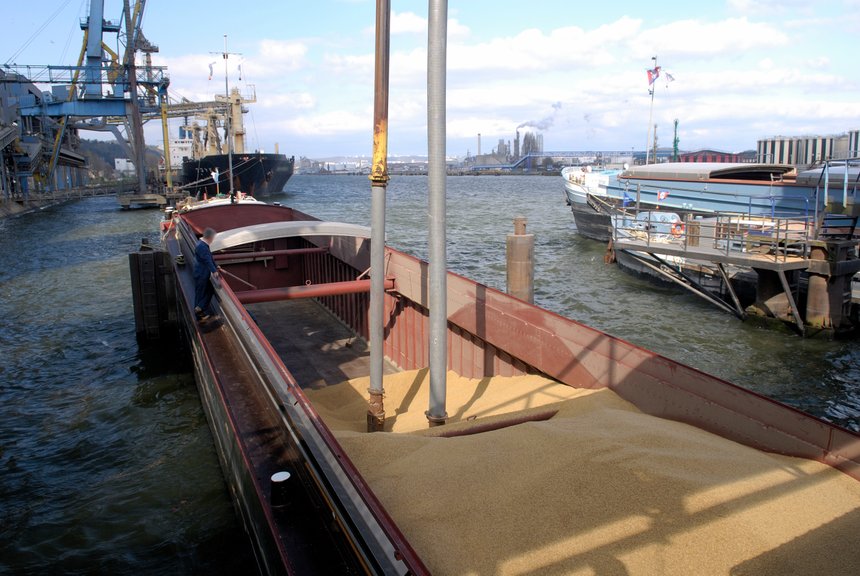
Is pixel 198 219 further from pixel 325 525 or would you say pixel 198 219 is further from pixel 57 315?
pixel 325 525

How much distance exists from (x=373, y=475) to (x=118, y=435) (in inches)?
257

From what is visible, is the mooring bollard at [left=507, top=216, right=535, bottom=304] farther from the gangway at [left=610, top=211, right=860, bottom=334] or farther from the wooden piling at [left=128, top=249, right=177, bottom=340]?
the gangway at [left=610, top=211, right=860, bottom=334]

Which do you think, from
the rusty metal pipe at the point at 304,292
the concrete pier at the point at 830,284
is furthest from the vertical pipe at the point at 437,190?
the concrete pier at the point at 830,284

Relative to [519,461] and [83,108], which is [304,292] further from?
[83,108]

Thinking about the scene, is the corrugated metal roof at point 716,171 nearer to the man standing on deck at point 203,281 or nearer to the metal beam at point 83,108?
the man standing on deck at point 203,281

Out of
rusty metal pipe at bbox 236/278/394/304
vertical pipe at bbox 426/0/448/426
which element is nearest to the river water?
rusty metal pipe at bbox 236/278/394/304

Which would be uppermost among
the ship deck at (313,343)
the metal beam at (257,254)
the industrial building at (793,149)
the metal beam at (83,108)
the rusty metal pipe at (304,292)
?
the metal beam at (83,108)

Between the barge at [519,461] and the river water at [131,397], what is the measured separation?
1.36m

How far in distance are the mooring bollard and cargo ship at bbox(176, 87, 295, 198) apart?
54.3m

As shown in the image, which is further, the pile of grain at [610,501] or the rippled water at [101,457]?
the rippled water at [101,457]

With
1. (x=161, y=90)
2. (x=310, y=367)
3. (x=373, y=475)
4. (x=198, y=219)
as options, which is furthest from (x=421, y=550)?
(x=161, y=90)

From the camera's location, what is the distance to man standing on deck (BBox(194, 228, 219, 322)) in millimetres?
9430

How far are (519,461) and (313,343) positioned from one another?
825 centimetres

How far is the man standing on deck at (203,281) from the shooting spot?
9430 mm
